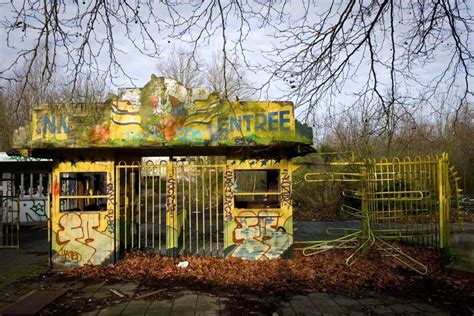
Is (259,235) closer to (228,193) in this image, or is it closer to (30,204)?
(228,193)

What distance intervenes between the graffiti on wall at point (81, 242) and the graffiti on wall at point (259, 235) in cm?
305

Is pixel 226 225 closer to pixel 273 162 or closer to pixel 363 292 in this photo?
pixel 273 162

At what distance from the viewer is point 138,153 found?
11.2 metres

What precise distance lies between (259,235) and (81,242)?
4193mm

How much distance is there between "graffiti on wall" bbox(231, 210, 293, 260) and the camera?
393 inches

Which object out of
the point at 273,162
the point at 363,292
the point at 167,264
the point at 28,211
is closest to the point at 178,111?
the point at 273,162

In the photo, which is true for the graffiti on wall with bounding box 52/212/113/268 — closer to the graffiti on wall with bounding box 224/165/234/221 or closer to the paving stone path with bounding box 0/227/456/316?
the paving stone path with bounding box 0/227/456/316

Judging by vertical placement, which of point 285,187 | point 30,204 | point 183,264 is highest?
point 285,187

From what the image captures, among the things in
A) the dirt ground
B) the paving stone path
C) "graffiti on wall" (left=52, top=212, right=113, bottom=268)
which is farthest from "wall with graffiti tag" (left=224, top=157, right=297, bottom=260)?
"graffiti on wall" (left=52, top=212, right=113, bottom=268)

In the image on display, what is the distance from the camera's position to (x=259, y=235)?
10.0 m

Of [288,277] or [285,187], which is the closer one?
[288,277]

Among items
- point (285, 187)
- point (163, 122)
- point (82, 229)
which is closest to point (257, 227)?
point (285, 187)

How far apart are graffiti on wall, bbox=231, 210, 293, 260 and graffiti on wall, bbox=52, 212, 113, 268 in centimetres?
305

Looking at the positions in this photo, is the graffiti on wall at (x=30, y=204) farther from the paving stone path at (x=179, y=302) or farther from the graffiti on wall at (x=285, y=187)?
the graffiti on wall at (x=285, y=187)
